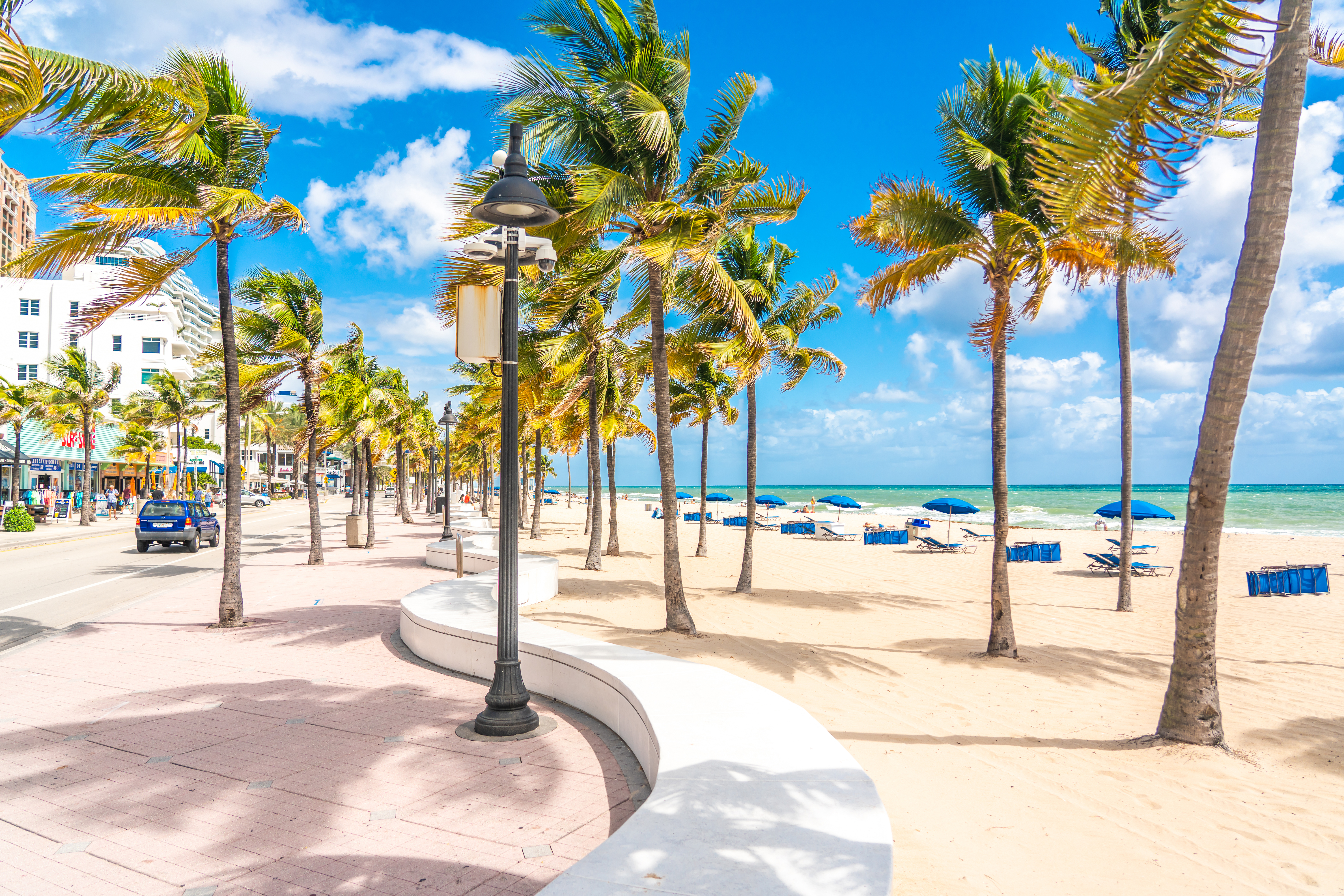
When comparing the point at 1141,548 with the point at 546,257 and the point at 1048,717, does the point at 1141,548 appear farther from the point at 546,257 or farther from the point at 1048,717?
the point at 546,257

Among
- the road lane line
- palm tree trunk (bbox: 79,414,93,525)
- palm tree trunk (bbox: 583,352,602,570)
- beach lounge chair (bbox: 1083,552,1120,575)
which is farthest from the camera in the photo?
palm tree trunk (bbox: 79,414,93,525)

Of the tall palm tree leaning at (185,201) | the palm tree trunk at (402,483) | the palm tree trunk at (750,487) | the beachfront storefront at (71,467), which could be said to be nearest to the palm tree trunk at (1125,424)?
the palm tree trunk at (750,487)

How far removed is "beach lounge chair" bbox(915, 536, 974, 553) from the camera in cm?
2709

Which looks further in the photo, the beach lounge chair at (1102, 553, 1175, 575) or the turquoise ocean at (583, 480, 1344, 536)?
the turquoise ocean at (583, 480, 1344, 536)

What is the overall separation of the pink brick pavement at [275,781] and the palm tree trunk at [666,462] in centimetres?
351

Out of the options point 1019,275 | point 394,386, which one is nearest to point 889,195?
point 1019,275

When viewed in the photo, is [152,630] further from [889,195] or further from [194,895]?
[889,195]

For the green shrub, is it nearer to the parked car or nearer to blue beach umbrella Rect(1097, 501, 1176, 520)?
the parked car

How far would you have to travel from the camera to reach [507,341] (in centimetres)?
619

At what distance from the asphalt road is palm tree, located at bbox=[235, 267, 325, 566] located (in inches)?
151

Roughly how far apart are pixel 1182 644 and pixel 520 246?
21.1 feet

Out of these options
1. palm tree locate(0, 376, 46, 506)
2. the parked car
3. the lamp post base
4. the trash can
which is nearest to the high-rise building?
the parked car

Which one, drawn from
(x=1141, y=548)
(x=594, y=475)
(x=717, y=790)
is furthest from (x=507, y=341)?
(x=1141, y=548)

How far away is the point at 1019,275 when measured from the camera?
9711mm
